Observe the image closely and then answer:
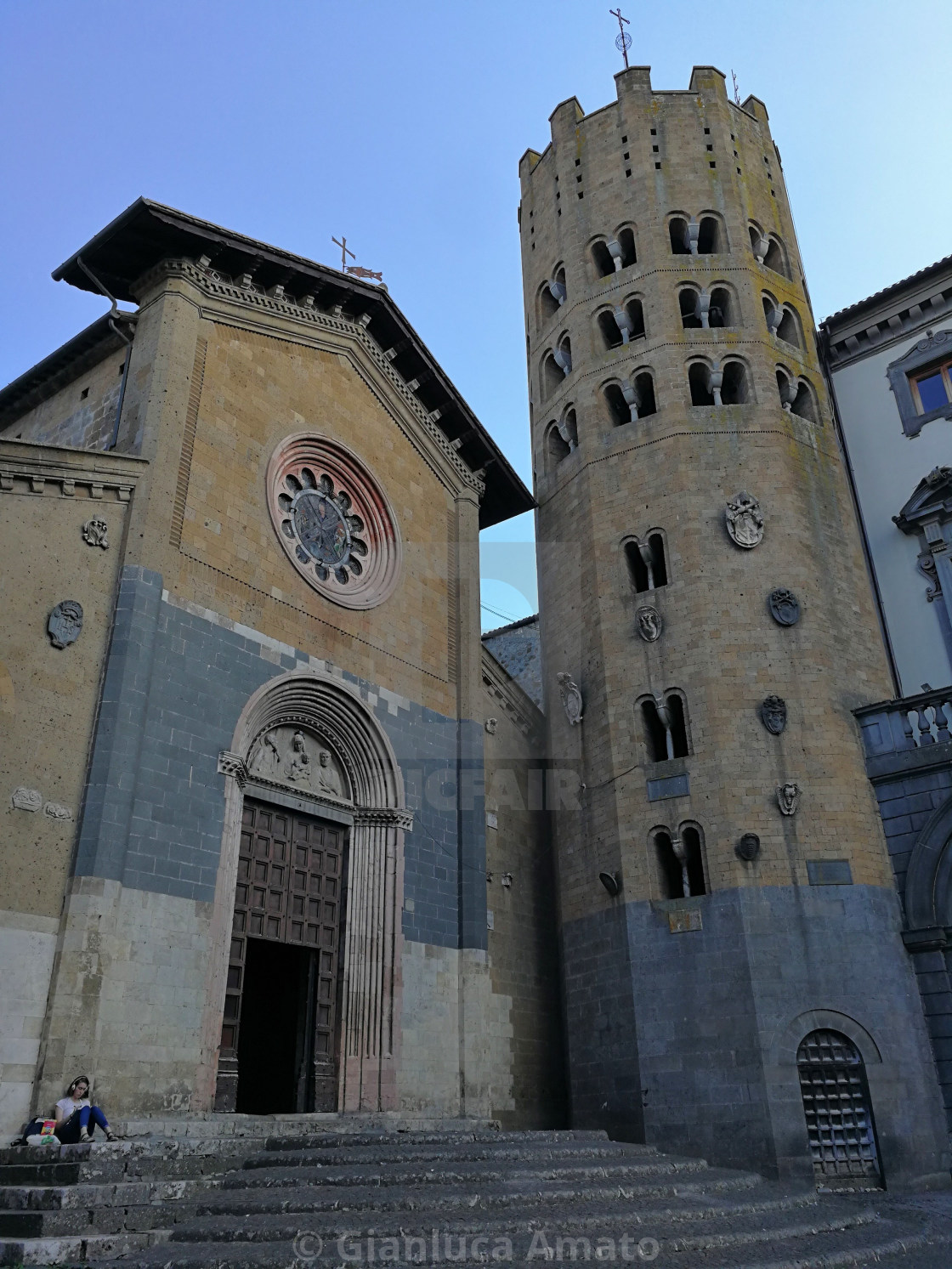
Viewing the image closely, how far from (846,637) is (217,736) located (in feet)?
35.7

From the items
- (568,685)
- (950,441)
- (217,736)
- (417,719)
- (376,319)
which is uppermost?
(376,319)

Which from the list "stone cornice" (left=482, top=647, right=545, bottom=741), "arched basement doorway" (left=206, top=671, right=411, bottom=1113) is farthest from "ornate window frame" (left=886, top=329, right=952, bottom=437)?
"arched basement doorway" (left=206, top=671, right=411, bottom=1113)

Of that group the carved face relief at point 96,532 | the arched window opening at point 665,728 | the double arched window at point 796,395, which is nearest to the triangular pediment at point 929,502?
the double arched window at point 796,395

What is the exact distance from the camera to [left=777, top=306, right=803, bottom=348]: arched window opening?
2141 cm

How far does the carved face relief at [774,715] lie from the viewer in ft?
54.9

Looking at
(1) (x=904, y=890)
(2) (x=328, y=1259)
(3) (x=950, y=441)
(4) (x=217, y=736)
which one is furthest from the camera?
(3) (x=950, y=441)

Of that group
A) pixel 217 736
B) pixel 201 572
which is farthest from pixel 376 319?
pixel 217 736

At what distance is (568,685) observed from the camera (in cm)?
1902

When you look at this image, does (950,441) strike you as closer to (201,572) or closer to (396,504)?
(396,504)

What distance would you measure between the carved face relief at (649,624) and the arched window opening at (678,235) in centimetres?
830

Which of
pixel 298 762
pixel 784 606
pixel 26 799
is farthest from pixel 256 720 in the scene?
pixel 784 606

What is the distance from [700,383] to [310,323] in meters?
8.00

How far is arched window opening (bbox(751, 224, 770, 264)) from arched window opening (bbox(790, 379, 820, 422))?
10.0ft

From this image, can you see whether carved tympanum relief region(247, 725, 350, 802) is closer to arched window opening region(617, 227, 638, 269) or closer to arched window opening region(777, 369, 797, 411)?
arched window opening region(777, 369, 797, 411)
